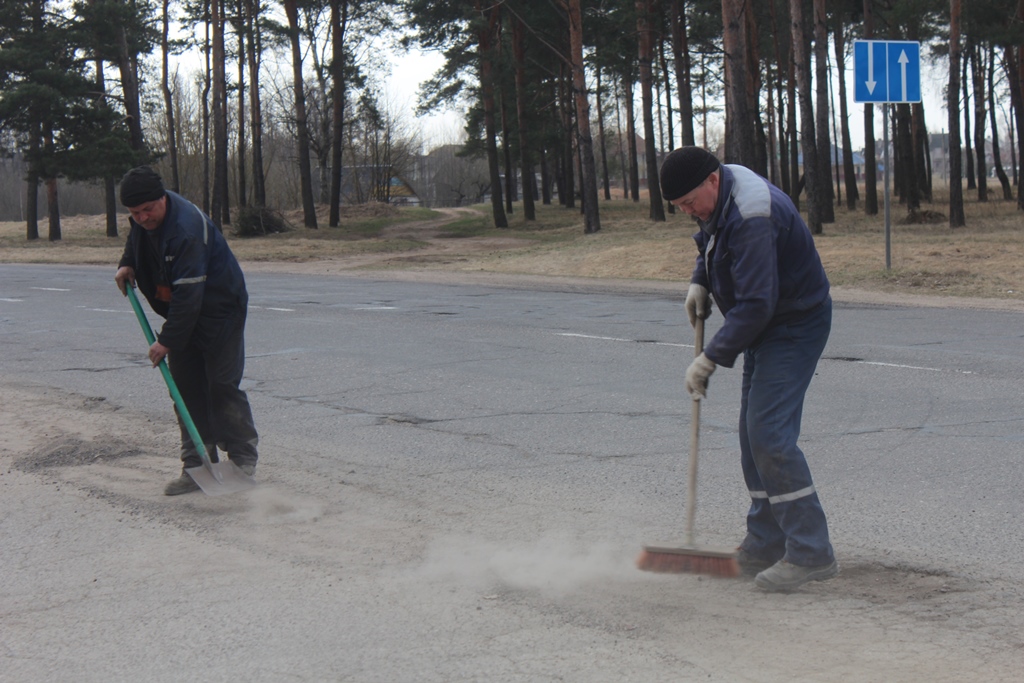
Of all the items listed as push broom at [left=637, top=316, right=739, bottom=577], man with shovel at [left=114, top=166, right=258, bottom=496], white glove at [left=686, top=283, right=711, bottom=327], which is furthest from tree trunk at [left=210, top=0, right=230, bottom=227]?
push broom at [left=637, top=316, right=739, bottom=577]

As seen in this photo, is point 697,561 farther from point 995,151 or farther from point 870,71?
point 995,151

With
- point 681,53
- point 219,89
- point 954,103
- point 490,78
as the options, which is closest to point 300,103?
point 219,89

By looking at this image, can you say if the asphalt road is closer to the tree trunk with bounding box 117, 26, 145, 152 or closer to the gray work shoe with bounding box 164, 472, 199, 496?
the gray work shoe with bounding box 164, 472, 199, 496

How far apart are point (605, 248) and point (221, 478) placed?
19.0 meters

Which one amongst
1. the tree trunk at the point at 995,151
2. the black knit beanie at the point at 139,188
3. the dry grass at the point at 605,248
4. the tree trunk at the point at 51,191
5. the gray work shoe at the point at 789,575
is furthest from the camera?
the tree trunk at the point at 995,151

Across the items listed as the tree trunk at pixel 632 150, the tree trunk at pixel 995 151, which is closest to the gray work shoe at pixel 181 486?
the tree trunk at pixel 995 151

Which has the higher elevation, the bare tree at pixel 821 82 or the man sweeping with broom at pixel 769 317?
the bare tree at pixel 821 82

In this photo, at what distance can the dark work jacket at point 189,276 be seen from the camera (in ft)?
18.2

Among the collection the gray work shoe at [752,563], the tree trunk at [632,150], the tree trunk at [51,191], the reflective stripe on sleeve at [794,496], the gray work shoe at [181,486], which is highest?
the tree trunk at [632,150]

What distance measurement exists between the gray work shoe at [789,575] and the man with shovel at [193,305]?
9.96 ft

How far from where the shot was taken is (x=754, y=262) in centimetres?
393

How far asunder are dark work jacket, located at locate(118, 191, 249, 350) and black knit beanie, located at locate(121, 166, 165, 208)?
0.59 ft

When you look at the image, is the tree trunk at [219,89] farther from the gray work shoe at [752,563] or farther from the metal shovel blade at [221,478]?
the gray work shoe at [752,563]

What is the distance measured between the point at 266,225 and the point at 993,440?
35.1 meters
